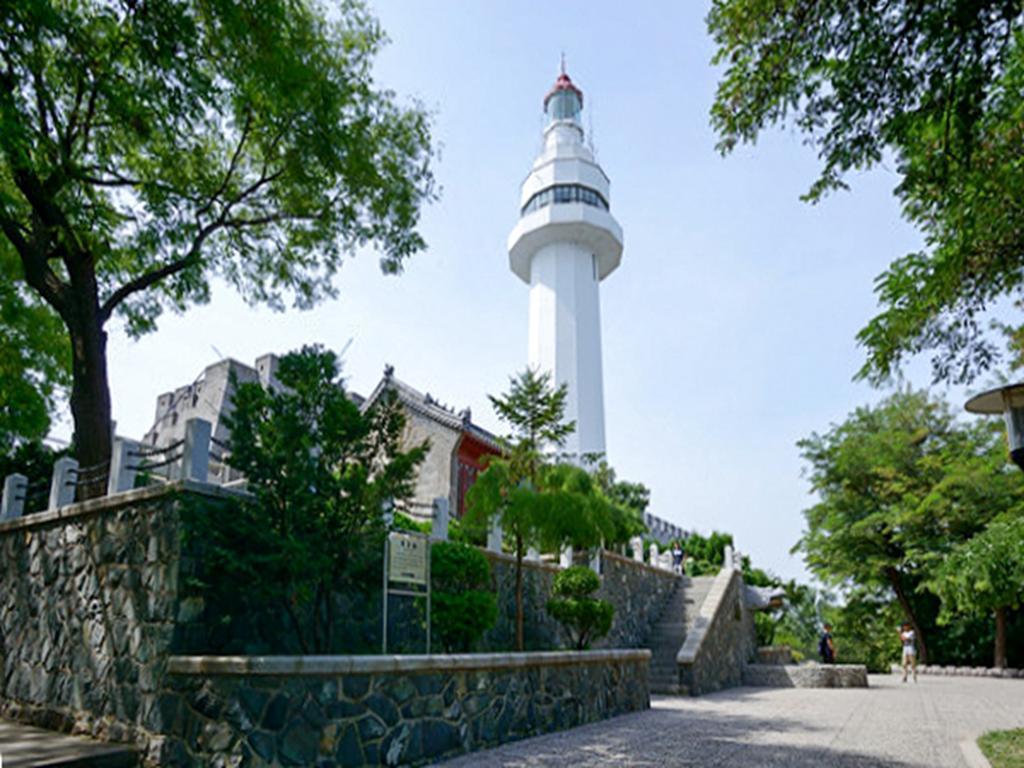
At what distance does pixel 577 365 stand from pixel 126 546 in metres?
23.3

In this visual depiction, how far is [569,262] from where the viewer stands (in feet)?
103

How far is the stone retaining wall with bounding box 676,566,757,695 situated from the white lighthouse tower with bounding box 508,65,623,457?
991 cm

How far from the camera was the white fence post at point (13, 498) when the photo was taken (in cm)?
917

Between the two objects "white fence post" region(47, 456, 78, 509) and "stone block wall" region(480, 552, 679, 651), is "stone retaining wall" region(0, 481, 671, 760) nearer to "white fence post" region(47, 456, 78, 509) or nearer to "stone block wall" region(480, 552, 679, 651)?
"white fence post" region(47, 456, 78, 509)

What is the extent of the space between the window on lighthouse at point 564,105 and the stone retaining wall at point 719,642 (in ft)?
79.3

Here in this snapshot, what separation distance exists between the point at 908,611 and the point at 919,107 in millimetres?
21754

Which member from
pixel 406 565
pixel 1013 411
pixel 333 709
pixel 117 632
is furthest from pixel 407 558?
pixel 1013 411

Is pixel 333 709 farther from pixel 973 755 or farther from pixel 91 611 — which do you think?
pixel 973 755

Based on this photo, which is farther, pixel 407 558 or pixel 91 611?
pixel 407 558

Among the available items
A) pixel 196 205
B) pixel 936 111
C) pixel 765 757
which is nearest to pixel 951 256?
pixel 936 111

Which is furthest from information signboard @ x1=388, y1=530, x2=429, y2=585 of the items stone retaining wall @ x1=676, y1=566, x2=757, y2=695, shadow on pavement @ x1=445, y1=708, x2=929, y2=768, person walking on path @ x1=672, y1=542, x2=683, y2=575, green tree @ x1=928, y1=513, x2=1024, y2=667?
person walking on path @ x1=672, y1=542, x2=683, y2=575

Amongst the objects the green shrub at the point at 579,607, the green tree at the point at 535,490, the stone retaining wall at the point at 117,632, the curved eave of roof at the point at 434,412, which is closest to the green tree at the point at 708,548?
the curved eave of roof at the point at 434,412

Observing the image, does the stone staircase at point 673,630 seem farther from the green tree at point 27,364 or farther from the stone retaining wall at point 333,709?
the green tree at point 27,364

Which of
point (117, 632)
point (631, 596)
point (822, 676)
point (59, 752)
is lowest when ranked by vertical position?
→ point (822, 676)
